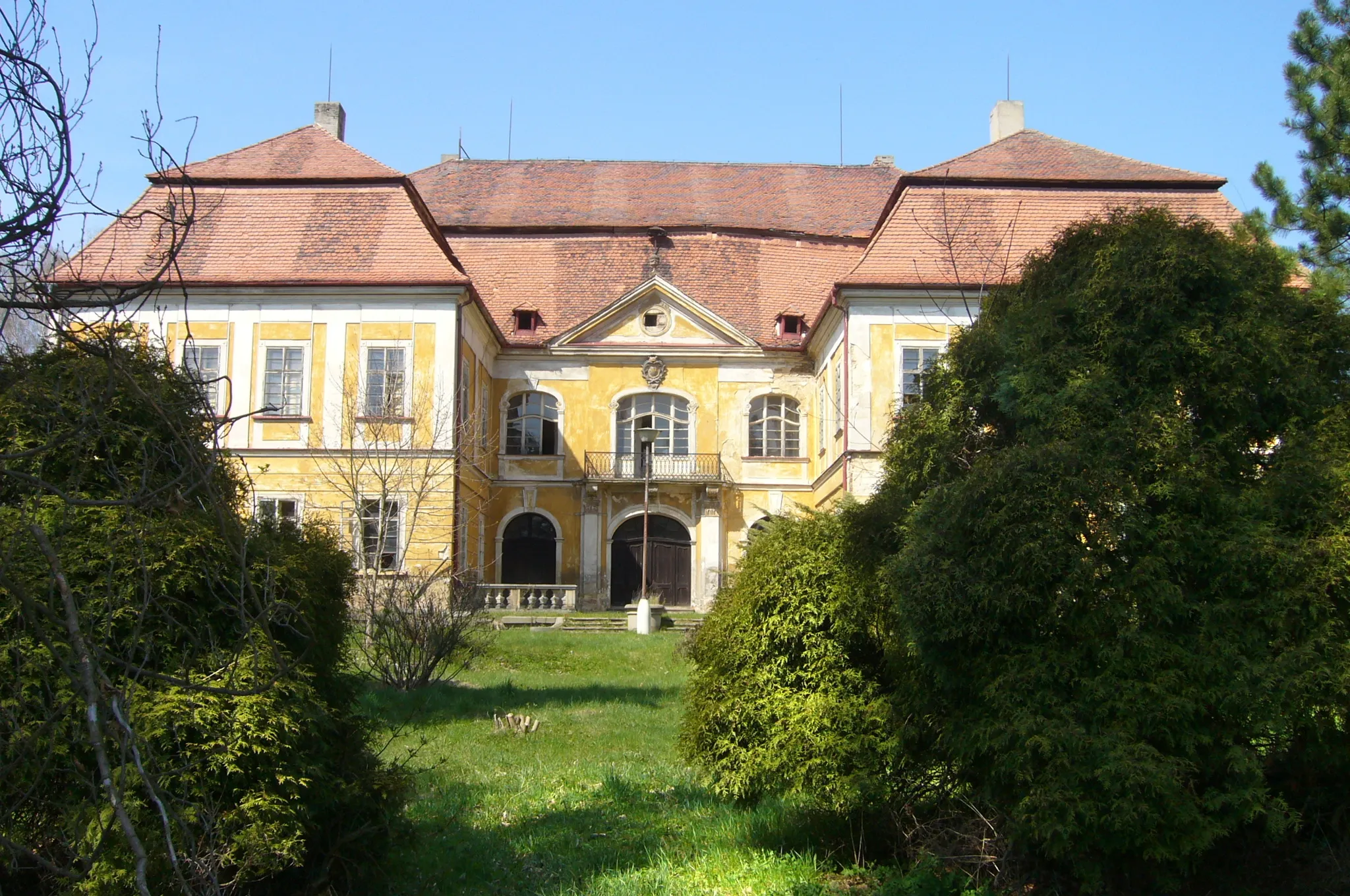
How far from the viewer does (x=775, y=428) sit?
31.1 metres

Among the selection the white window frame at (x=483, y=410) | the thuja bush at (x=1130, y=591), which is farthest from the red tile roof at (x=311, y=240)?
the thuja bush at (x=1130, y=591)

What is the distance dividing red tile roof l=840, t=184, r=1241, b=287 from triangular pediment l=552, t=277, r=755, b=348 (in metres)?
6.43

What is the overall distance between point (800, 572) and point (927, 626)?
136cm

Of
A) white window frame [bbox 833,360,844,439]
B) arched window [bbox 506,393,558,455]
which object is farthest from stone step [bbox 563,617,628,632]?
arched window [bbox 506,393,558,455]

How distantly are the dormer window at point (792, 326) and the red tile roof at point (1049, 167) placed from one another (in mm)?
6623

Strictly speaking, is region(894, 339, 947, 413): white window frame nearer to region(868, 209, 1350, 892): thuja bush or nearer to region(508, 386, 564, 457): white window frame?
region(508, 386, 564, 457): white window frame

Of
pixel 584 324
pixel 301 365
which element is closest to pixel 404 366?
pixel 301 365

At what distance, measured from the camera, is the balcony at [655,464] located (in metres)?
30.4

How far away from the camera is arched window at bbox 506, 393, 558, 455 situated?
3097cm

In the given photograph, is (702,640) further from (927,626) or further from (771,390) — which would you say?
(771,390)

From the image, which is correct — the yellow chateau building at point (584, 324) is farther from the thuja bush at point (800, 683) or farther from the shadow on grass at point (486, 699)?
the thuja bush at point (800, 683)

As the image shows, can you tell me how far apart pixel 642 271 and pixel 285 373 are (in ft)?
33.4

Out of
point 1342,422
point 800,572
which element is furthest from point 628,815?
point 1342,422

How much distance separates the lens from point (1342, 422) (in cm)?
590
